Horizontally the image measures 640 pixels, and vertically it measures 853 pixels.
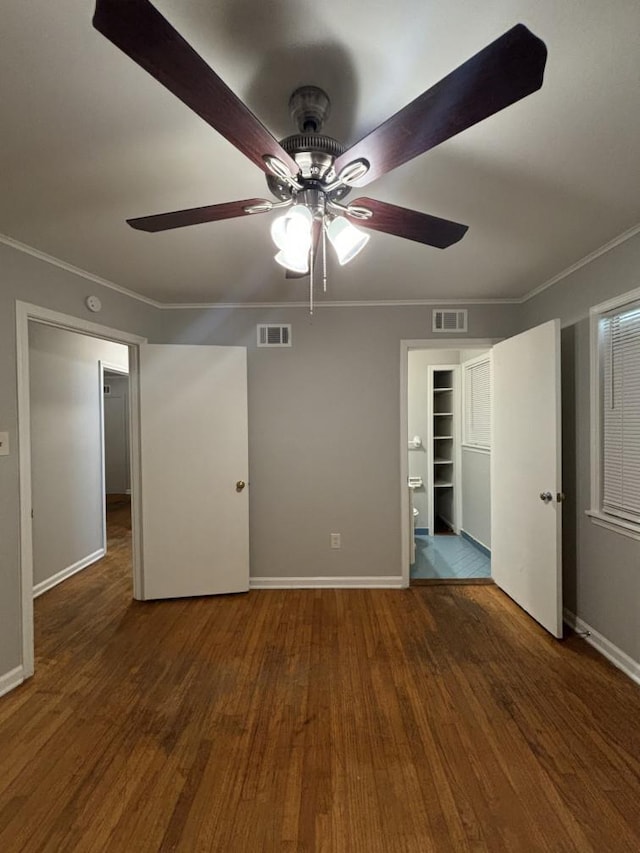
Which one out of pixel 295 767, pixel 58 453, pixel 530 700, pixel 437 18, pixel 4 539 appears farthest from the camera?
pixel 58 453

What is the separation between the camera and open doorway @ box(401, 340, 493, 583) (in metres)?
4.01

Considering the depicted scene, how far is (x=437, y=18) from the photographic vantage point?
3.10ft

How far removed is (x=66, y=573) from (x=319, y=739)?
9.58 feet

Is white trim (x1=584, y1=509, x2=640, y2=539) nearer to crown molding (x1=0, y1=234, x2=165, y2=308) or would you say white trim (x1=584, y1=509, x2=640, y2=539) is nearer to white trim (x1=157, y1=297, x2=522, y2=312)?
white trim (x1=157, y1=297, x2=522, y2=312)

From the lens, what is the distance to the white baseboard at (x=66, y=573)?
126 inches

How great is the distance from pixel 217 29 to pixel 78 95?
0.49 metres

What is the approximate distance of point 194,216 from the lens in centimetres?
131

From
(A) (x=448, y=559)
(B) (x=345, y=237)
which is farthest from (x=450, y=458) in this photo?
(B) (x=345, y=237)

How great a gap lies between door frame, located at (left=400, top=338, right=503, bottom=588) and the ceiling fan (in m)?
1.76

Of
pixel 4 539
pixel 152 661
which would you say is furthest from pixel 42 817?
pixel 4 539

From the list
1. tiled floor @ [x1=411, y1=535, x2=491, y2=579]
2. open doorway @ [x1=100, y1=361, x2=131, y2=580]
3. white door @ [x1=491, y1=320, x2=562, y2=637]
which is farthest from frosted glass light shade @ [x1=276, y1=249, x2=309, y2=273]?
open doorway @ [x1=100, y1=361, x2=131, y2=580]

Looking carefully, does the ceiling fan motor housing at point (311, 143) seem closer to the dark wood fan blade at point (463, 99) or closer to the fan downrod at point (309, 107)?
the fan downrod at point (309, 107)

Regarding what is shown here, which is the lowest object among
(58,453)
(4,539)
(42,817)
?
(42,817)

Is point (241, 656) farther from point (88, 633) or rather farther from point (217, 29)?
point (217, 29)
